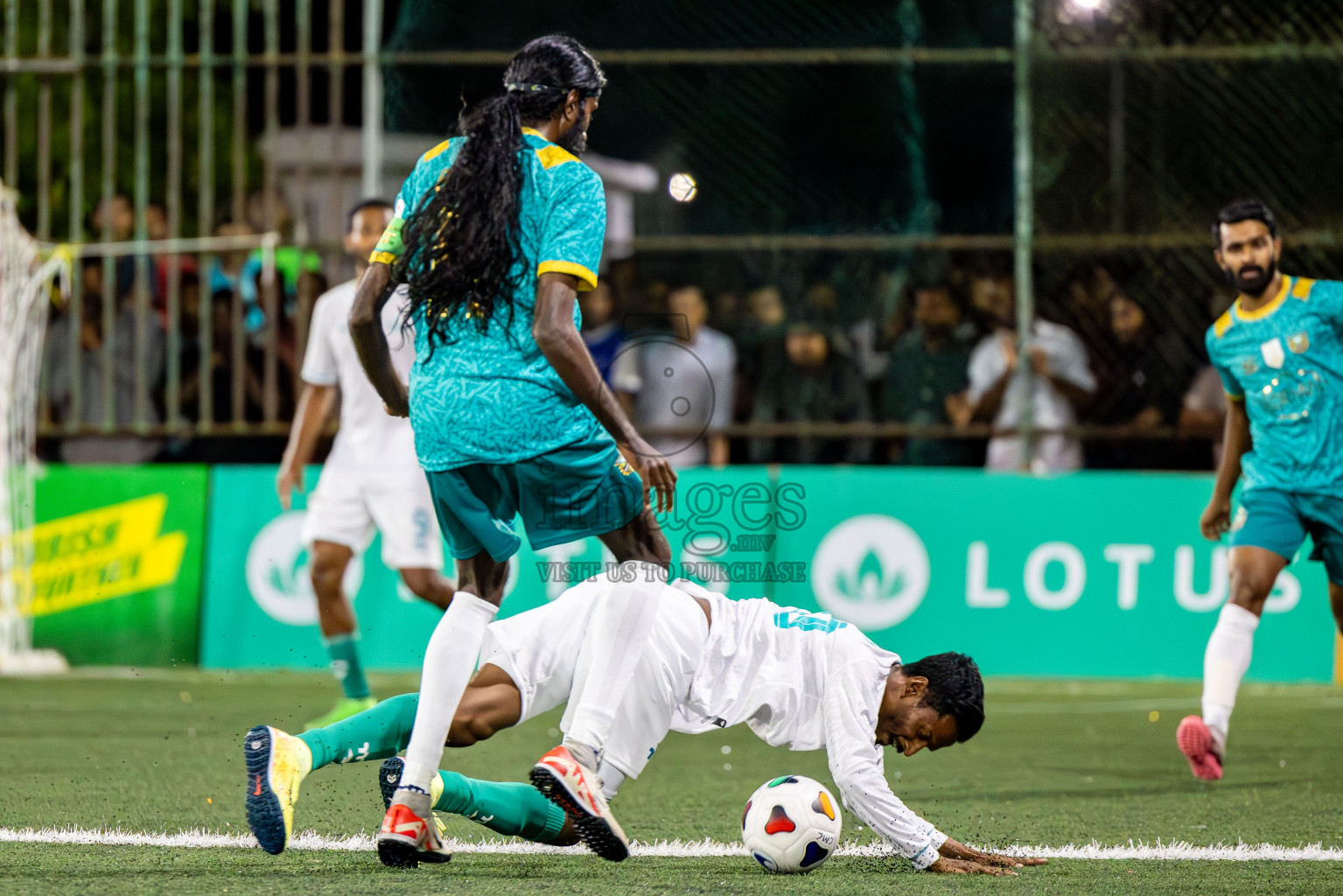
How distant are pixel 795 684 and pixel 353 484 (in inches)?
138

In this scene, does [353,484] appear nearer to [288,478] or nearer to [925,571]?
[288,478]

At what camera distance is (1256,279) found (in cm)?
655

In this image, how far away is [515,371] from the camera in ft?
13.9

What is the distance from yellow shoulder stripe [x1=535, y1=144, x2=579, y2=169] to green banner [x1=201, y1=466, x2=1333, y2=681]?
16.7 ft

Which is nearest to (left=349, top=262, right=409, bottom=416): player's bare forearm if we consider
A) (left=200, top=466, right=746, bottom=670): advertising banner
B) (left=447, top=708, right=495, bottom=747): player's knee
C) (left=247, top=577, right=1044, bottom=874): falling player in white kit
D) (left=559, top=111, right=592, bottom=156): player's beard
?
(left=559, top=111, right=592, bottom=156): player's beard

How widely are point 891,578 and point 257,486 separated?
3.53m

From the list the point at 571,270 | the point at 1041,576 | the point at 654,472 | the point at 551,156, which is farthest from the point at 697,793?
the point at 1041,576

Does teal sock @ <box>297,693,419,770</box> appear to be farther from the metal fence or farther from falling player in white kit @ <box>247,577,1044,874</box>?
the metal fence

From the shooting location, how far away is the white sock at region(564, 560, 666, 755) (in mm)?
4262

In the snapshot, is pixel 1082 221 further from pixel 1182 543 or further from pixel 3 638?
pixel 3 638

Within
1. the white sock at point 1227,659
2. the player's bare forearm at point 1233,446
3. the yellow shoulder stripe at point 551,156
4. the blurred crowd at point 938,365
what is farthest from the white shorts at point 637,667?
the blurred crowd at point 938,365

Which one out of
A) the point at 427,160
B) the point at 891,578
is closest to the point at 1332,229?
the point at 891,578

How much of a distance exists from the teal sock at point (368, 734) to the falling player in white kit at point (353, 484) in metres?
2.91

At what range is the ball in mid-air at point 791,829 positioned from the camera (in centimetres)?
431
